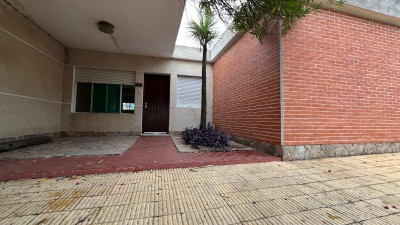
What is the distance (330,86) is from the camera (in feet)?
11.8

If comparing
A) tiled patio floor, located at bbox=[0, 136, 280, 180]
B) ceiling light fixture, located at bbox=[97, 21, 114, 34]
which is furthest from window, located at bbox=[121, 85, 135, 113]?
tiled patio floor, located at bbox=[0, 136, 280, 180]

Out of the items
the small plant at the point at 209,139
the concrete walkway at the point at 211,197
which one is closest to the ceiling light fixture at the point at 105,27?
the small plant at the point at 209,139

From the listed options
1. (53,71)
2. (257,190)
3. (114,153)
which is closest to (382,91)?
(257,190)

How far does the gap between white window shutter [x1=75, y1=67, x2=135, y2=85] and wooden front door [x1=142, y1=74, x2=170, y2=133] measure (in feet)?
2.18

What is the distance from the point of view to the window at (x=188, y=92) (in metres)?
7.12

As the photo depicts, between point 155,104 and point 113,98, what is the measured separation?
1.47 meters

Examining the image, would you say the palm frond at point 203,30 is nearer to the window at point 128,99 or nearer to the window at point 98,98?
the window at point 128,99

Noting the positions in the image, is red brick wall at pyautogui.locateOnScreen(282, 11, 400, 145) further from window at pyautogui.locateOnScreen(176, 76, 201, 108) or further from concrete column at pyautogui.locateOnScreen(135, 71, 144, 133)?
concrete column at pyautogui.locateOnScreen(135, 71, 144, 133)

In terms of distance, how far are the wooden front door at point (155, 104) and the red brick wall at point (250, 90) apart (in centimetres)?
206

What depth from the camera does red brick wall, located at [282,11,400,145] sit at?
3439mm

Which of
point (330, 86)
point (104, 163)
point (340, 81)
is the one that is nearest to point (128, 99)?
point (104, 163)

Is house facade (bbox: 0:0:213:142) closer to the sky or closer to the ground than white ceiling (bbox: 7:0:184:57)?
closer to the ground

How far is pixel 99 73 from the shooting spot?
21.0 feet

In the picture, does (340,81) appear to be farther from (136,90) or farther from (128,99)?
(128,99)
